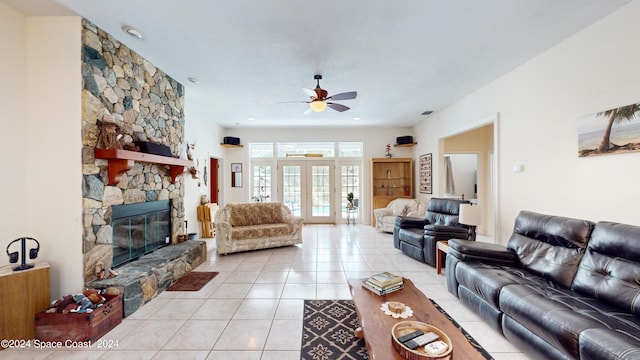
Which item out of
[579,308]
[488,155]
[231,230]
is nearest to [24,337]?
[231,230]

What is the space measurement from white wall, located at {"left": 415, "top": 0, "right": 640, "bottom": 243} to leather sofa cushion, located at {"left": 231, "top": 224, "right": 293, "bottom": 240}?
363 centimetres

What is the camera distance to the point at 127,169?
2721 mm

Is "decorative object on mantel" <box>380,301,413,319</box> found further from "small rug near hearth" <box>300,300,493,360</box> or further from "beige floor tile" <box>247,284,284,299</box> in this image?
"beige floor tile" <box>247,284,284,299</box>

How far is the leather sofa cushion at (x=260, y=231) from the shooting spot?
445 centimetres

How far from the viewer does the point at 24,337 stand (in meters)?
2.05

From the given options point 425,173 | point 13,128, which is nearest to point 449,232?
point 425,173

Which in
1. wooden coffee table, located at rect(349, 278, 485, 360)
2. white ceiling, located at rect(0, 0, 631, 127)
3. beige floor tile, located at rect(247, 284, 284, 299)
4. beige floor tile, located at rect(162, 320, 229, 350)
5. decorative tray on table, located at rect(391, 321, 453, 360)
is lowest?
beige floor tile, located at rect(162, 320, 229, 350)

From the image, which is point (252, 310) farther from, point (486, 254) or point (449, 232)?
point (449, 232)

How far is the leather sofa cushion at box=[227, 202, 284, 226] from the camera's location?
15.9 feet

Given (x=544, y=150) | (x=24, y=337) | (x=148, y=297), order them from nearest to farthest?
(x=24, y=337)
(x=148, y=297)
(x=544, y=150)

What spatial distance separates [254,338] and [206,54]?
125 inches

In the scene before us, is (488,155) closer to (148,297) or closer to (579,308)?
(579,308)

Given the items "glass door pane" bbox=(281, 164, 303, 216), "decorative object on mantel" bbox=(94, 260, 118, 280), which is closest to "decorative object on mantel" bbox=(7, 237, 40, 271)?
"decorative object on mantel" bbox=(94, 260, 118, 280)

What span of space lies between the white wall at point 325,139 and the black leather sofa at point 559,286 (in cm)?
472
